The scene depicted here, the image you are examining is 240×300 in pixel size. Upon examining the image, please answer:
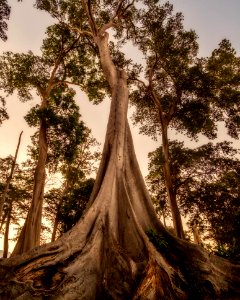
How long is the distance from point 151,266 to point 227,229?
10351 mm

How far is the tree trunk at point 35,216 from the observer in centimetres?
948

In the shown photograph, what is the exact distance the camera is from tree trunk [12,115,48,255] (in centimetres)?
948

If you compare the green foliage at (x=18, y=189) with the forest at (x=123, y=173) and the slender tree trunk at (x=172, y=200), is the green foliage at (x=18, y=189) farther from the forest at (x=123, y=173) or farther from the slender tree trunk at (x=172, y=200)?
the slender tree trunk at (x=172, y=200)

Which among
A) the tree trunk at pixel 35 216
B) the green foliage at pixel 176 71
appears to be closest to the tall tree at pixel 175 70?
the green foliage at pixel 176 71

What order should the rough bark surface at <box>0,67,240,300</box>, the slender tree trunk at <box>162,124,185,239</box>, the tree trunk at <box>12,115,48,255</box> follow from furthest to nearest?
the slender tree trunk at <box>162,124,185,239</box>
the tree trunk at <box>12,115,48,255</box>
the rough bark surface at <box>0,67,240,300</box>

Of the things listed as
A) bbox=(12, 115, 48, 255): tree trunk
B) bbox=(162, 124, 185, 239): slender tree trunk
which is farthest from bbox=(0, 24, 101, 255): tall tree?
bbox=(162, 124, 185, 239): slender tree trunk

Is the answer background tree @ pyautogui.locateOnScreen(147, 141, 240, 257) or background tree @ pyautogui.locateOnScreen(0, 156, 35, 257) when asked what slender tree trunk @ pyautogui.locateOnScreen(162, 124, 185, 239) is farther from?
background tree @ pyautogui.locateOnScreen(0, 156, 35, 257)

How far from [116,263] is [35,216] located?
7074 mm

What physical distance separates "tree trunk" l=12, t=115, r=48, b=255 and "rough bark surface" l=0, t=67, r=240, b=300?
17.2 feet

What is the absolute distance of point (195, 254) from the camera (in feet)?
16.5

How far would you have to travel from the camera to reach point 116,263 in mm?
4422

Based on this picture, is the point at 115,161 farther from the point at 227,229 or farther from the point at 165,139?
the point at 227,229

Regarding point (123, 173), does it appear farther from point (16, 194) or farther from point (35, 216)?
point (16, 194)

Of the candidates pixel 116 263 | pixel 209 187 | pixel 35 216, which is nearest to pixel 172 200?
pixel 209 187
